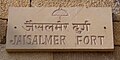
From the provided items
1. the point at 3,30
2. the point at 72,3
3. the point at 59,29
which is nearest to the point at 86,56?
the point at 59,29

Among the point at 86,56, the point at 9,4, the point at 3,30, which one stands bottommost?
the point at 86,56

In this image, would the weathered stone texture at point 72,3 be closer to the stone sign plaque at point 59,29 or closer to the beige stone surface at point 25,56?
the stone sign plaque at point 59,29

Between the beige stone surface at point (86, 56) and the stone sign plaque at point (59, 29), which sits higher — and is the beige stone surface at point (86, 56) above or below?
below

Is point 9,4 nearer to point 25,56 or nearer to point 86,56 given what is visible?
point 25,56

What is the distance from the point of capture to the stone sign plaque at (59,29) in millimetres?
3064

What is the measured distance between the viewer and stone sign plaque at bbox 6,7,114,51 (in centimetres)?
306

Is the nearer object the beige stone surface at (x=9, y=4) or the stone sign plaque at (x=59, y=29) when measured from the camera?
the stone sign plaque at (x=59, y=29)

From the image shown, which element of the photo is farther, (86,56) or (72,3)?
(72,3)

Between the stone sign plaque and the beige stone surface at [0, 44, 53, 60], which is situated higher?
the stone sign plaque

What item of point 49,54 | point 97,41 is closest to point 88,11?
point 97,41

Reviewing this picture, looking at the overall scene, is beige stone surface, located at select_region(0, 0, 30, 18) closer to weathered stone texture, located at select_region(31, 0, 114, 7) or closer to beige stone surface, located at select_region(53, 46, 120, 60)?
weathered stone texture, located at select_region(31, 0, 114, 7)

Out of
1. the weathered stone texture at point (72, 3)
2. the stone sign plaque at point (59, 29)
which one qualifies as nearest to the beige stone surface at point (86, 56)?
the stone sign plaque at point (59, 29)

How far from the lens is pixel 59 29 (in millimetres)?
3113

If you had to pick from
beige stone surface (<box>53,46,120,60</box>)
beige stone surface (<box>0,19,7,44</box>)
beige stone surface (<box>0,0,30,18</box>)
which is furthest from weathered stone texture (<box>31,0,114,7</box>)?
beige stone surface (<box>53,46,120,60</box>)
